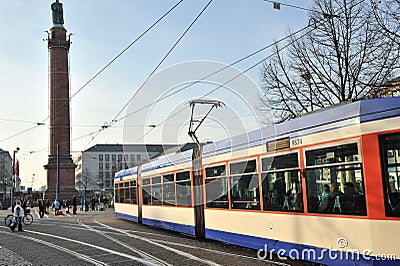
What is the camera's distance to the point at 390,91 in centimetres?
1862

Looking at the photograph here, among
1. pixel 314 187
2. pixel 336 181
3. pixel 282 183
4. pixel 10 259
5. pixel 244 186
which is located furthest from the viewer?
pixel 10 259

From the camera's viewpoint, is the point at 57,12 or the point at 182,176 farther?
the point at 57,12

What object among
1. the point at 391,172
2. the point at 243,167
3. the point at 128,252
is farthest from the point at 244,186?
the point at 391,172

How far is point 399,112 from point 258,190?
4.19 meters

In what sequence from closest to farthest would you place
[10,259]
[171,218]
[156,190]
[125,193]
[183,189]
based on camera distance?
[10,259] < [183,189] < [171,218] < [156,190] < [125,193]

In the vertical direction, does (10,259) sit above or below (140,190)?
below

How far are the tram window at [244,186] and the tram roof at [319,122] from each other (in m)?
0.48

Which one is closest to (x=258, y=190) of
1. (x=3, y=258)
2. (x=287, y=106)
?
(x=3, y=258)

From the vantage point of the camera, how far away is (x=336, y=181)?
8.30m

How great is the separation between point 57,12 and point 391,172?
2298 inches

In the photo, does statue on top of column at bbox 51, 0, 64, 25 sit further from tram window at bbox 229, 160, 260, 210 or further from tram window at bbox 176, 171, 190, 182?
tram window at bbox 229, 160, 260, 210

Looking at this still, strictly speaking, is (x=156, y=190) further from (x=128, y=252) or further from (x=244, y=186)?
(x=244, y=186)

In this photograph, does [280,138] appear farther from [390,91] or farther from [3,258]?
[390,91]

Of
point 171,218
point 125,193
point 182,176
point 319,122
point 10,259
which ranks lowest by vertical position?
point 10,259
